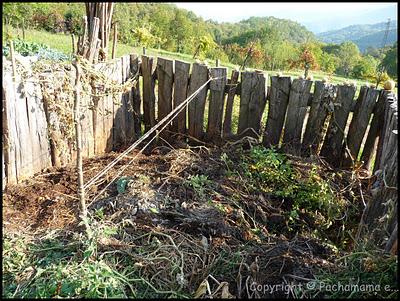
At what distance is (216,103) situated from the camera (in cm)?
443

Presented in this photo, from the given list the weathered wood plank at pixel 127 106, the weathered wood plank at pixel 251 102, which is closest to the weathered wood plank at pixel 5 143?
the weathered wood plank at pixel 127 106

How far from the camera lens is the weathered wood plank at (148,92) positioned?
4.50 m

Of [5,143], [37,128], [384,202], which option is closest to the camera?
[384,202]

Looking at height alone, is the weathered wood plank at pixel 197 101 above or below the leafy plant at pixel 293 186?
above

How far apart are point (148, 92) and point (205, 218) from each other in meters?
2.18

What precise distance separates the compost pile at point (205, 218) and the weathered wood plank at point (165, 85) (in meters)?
0.63

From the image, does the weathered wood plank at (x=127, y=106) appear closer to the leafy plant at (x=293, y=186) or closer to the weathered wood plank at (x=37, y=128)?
the weathered wood plank at (x=37, y=128)

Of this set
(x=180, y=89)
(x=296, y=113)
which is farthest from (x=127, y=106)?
(x=296, y=113)

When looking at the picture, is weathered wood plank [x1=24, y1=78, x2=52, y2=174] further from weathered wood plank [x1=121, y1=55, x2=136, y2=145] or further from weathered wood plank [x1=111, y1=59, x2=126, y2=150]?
weathered wood plank [x1=121, y1=55, x2=136, y2=145]

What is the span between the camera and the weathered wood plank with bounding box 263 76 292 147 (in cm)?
413

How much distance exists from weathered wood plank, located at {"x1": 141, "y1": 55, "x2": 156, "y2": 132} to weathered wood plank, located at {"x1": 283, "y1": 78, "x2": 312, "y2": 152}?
64.6 inches

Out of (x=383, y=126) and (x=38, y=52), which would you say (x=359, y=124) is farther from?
(x=38, y=52)

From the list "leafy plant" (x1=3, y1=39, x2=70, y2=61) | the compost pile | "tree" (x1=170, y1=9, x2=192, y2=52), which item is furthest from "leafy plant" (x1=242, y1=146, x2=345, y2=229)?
"tree" (x1=170, y1=9, x2=192, y2=52)

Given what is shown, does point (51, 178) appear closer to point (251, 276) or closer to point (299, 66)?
point (251, 276)
